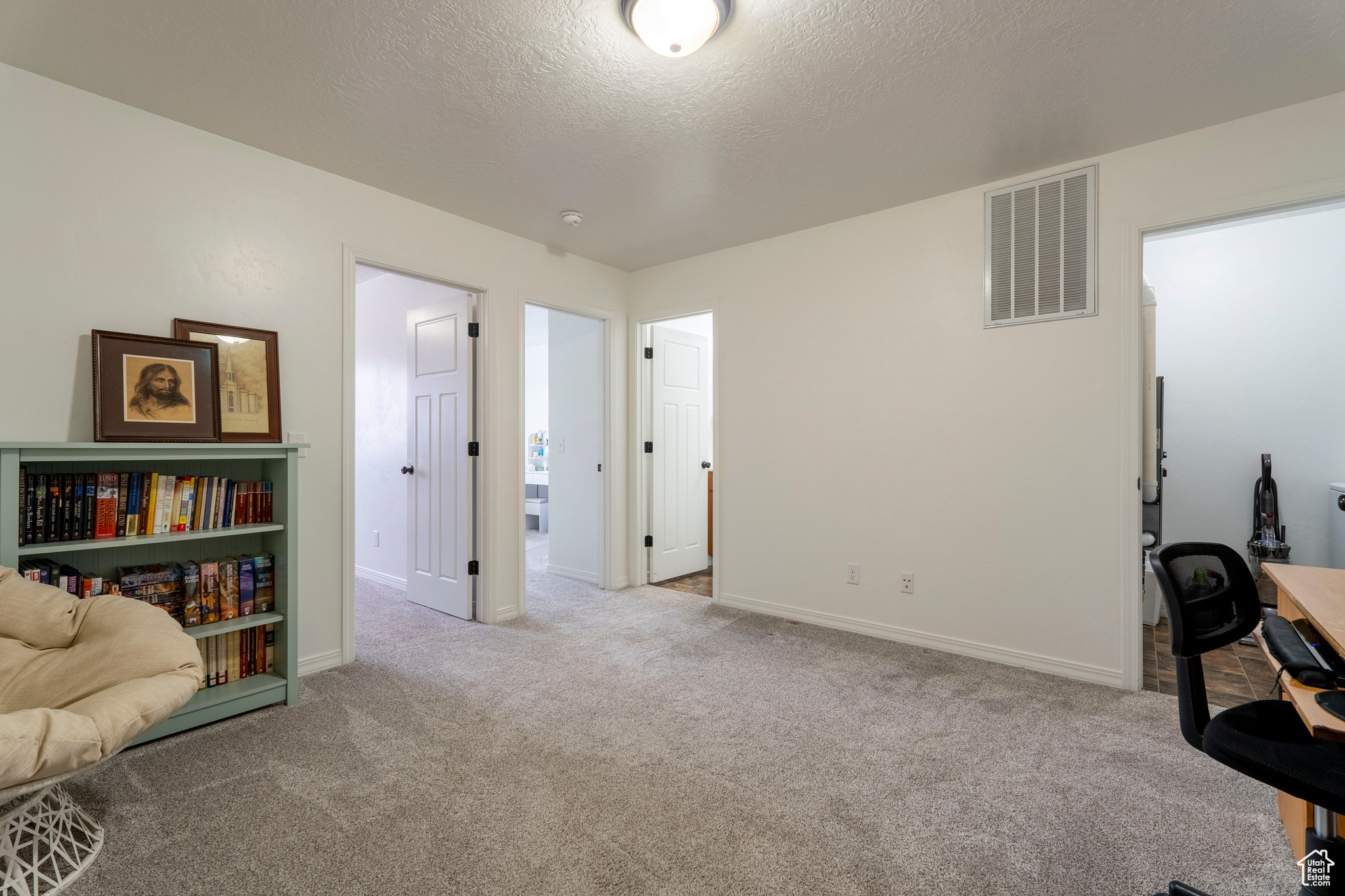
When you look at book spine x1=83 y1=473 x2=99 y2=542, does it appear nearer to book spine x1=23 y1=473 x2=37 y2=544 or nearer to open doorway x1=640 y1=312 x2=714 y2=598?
book spine x1=23 y1=473 x2=37 y2=544

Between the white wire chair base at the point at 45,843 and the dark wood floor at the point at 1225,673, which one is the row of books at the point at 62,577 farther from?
the dark wood floor at the point at 1225,673

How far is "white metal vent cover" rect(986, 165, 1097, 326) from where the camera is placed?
9.02 feet

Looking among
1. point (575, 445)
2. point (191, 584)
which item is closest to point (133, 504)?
point (191, 584)

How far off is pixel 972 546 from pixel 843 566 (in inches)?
28.1

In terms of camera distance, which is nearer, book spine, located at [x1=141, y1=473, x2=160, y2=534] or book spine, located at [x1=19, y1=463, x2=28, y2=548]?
book spine, located at [x1=19, y1=463, x2=28, y2=548]

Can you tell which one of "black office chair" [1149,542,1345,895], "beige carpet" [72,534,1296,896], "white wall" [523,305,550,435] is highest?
"white wall" [523,305,550,435]

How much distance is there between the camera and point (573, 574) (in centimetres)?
481

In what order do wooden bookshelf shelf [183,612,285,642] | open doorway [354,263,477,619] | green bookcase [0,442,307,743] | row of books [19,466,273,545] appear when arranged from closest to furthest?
green bookcase [0,442,307,743], row of books [19,466,273,545], wooden bookshelf shelf [183,612,285,642], open doorway [354,263,477,619]

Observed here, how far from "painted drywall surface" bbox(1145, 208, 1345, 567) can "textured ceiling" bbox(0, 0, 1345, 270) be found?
5.56ft

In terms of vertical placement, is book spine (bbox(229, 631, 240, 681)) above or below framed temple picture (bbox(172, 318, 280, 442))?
below

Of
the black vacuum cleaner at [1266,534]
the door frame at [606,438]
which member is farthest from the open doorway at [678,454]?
the black vacuum cleaner at [1266,534]

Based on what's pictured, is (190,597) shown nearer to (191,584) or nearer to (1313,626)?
(191,584)

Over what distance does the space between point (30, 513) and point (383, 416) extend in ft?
8.25
